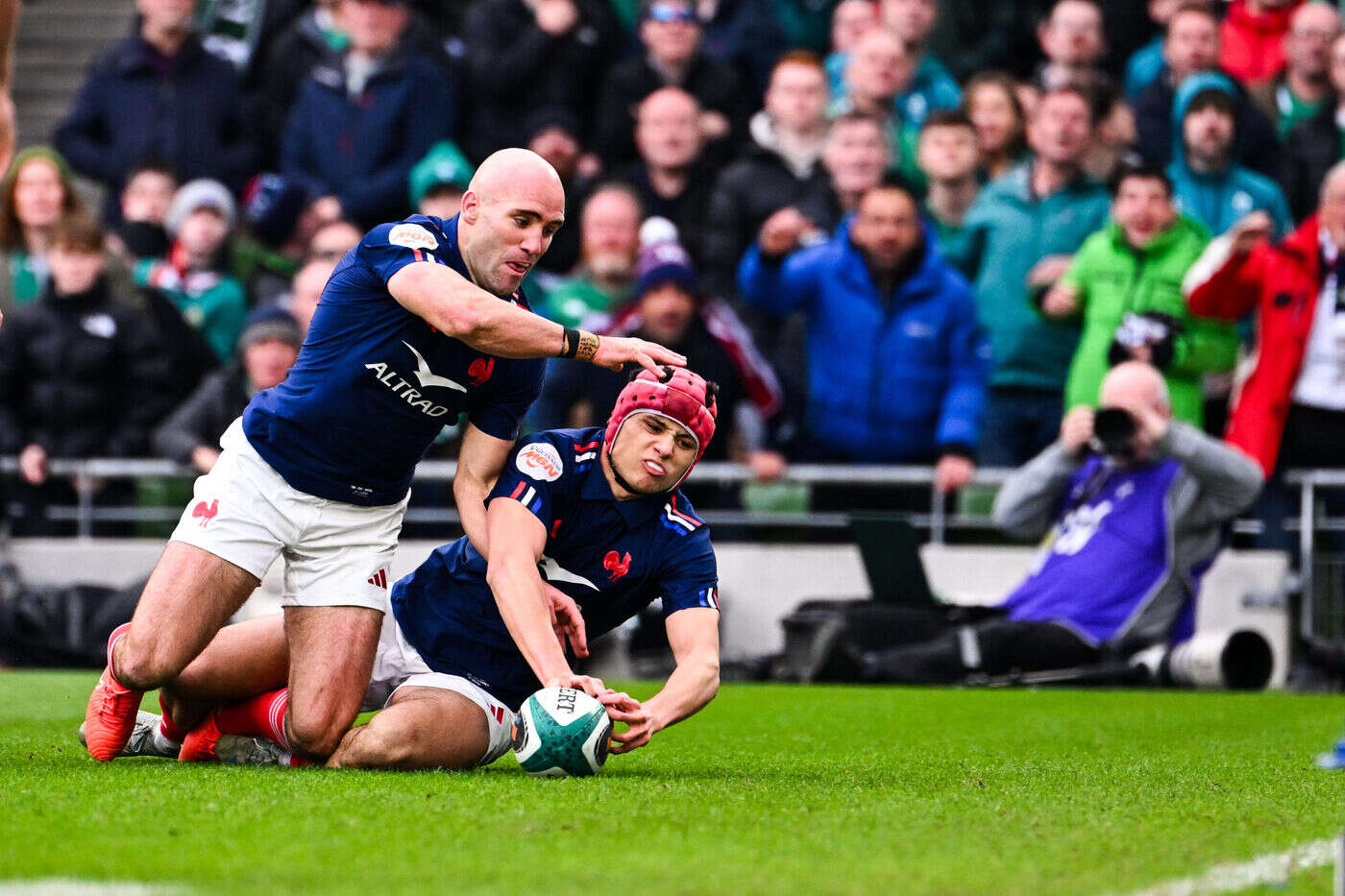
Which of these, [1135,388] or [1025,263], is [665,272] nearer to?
[1025,263]

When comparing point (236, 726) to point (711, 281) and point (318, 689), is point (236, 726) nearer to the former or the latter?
point (318, 689)

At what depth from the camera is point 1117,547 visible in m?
10.6

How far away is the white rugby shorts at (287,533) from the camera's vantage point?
6348mm

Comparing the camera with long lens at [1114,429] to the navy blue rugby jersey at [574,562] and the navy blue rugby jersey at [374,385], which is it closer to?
the navy blue rugby jersey at [574,562]

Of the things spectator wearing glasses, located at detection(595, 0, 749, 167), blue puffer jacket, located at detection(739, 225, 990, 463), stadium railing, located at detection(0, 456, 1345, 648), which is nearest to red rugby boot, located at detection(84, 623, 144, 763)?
stadium railing, located at detection(0, 456, 1345, 648)

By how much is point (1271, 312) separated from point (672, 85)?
14.5ft

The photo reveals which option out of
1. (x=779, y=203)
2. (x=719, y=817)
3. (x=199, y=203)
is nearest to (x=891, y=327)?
(x=779, y=203)

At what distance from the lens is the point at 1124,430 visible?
10.4m

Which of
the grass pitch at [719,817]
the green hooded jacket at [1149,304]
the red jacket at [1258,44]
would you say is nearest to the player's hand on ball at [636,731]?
the grass pitch at [719,817]

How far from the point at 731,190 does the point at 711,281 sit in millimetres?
604

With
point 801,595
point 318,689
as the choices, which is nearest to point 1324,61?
point 801,595

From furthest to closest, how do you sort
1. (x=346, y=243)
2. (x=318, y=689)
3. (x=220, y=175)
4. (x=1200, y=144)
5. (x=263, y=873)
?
(x=220, y=175), (x=346, y=243), (x=1200, y=144), (x=318, y=689), (x=263, y=873)

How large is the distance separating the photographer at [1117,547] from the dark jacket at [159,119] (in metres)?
6.38

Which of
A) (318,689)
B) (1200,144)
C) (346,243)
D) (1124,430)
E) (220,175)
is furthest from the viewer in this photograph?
(220,175)
